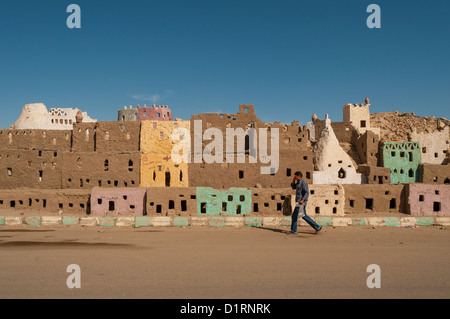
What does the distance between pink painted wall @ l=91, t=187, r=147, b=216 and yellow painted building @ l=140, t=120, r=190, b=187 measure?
3.50 m

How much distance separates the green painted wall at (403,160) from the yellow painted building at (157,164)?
21.4 meters

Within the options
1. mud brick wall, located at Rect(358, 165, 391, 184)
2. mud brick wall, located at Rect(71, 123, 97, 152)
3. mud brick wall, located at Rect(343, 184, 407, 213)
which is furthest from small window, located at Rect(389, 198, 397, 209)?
mud brick wall, located at Rect(71, 123, 97, 152)

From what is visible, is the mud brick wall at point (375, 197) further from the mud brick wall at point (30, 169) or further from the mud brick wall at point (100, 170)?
the mud brick wall at point (30, 169)

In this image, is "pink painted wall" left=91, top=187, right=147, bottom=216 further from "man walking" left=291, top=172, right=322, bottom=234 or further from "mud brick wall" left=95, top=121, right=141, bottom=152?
"man walking" left=291, top=172, right=322, bottom=234

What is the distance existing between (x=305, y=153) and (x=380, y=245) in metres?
16.1

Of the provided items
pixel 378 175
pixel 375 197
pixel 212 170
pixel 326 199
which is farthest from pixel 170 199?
pixel 378 175

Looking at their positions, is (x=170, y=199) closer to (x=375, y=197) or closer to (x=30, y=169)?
(x=30, y=169)

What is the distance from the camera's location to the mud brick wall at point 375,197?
20.4 meters

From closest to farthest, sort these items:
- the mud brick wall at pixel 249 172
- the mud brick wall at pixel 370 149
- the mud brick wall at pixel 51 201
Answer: the mud brick wall at pixel 51 201 → the mud brick wall at pixel 249 172 → the mud brick wall at pixel 370 149

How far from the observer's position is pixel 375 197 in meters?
20.4

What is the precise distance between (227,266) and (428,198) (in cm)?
2089

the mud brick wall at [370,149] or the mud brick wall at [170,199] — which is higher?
the mud brick wall at [370,149]

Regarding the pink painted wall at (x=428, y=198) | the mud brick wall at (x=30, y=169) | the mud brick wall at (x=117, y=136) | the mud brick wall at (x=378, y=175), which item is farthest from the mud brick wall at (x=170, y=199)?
the mud brick wall at (x=378, y=175)

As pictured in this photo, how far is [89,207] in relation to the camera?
20484 mm
